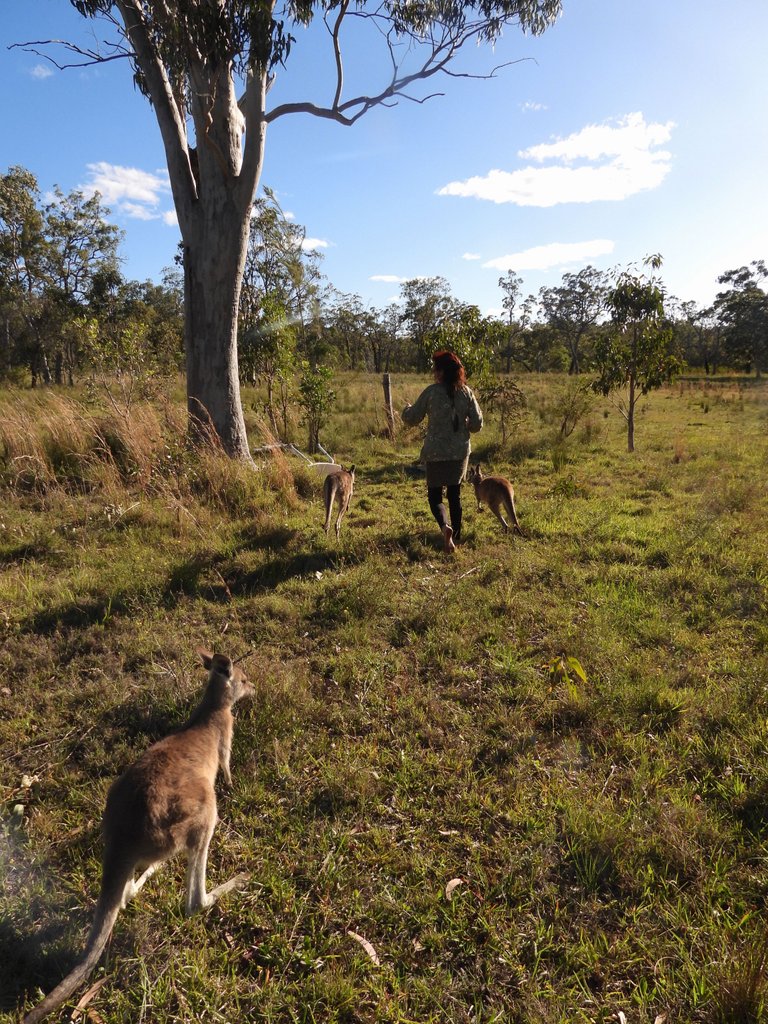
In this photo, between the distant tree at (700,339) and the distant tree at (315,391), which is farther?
the distant tree at (700,339)

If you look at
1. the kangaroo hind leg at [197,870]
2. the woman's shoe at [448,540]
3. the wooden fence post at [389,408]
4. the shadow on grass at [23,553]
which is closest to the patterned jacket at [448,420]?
the woman's shoe at [448,540]

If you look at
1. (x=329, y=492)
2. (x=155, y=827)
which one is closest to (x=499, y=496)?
(x=329, y=492)

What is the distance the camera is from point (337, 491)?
19.9 ft

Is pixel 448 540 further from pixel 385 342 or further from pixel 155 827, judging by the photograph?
pixel 385 342

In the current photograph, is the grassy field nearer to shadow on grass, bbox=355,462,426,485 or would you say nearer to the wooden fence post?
shadow on grass, bbox=355,462,426,485

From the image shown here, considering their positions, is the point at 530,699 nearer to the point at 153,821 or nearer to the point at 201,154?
the point at 153,821

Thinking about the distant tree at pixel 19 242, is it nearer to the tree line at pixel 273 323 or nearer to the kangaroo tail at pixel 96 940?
the tree line at pixel 273 323

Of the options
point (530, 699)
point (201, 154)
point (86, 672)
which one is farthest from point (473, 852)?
point (201, 154)

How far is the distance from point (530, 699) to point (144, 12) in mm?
10497

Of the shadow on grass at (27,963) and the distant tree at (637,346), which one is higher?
the distant tree at (637,346)

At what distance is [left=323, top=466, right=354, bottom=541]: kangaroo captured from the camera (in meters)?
5.96

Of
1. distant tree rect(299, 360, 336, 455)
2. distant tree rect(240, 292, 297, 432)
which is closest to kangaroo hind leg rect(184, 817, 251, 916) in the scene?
distant tree rect(299, 360, 336, 455)

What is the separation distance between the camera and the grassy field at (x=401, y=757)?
6.48 feet

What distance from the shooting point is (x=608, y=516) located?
281 inches
